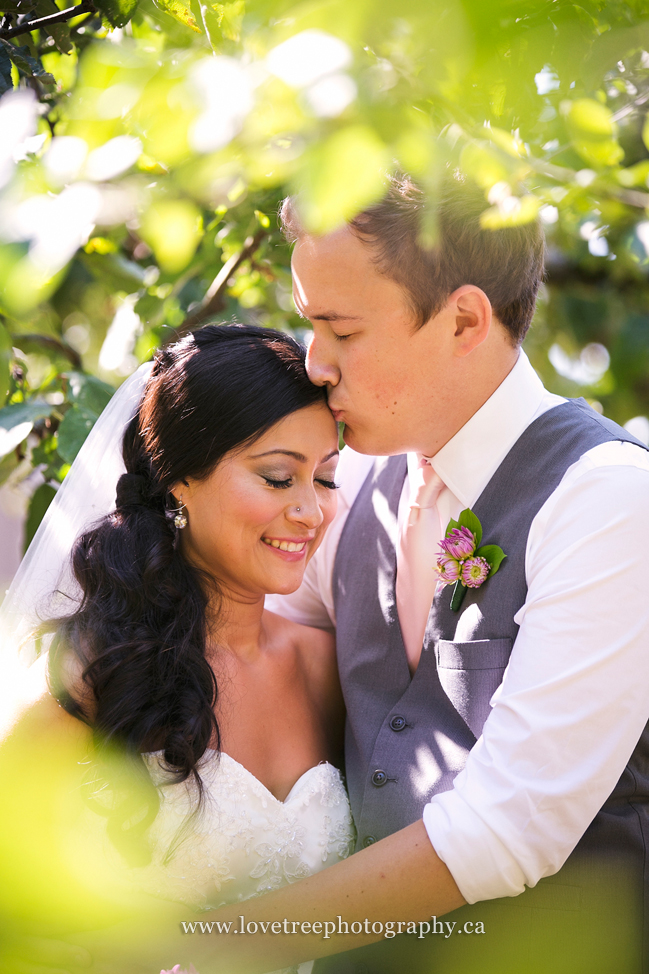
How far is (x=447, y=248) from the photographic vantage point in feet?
6.23

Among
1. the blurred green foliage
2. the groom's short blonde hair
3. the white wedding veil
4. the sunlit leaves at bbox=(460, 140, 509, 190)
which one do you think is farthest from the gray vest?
the sunlit leaves at bbox=(460, 140, 509, 190)

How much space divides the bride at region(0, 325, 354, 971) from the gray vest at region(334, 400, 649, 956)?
0.21 m

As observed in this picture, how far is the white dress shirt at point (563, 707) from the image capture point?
158cm

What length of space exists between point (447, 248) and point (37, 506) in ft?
5.02

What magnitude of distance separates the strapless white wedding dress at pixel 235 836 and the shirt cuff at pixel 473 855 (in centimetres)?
48

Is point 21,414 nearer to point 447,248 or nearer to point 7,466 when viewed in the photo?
point 7,466

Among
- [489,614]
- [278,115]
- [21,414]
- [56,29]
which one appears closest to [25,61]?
[56,29]

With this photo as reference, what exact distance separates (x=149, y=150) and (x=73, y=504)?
1.73m

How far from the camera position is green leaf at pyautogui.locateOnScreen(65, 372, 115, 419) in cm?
228

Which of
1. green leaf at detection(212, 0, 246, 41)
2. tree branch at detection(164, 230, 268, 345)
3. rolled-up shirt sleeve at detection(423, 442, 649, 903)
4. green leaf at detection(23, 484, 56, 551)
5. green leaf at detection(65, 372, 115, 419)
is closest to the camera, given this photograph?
green leaf at detection(212, 0, 246, 41)

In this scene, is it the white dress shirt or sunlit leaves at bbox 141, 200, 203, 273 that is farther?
the white dress shirt

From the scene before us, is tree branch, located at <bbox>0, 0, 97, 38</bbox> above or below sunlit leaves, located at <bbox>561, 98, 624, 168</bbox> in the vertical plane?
above

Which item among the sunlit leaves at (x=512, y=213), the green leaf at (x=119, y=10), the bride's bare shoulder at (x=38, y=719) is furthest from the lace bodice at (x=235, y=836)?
the green leaf at (x=119, y=10)

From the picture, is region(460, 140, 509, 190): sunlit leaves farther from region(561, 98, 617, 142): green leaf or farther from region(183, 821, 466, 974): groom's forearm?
region(183, 821, 466, 974): groom's forearm
